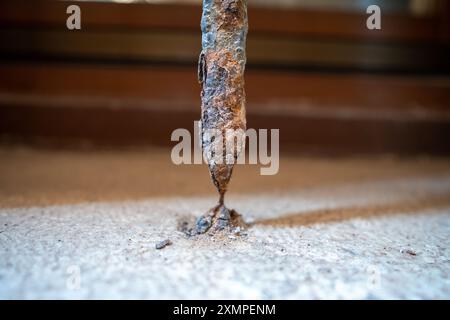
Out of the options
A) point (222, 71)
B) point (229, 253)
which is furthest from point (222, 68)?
point (229, 253)

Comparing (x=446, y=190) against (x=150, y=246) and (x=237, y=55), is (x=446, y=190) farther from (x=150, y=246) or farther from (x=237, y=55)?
(x=150, y=246)

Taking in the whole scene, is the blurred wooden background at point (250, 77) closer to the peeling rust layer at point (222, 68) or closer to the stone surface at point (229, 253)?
the stone surface at point (229, 253)

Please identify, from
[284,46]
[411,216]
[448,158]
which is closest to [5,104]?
[284,46]

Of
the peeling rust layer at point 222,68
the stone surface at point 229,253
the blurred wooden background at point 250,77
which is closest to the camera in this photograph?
the stone surface at point 229,253

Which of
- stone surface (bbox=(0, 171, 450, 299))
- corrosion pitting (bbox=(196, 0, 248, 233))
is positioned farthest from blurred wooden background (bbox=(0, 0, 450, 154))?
corrosion pitting (bbox=(196, 0, 248, 233))

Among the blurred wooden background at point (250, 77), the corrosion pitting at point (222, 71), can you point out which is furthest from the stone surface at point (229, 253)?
the blurred wooden background at point (250, 77)

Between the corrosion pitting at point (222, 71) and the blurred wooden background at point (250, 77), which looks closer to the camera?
the corrosion pitting at point (222, 71)

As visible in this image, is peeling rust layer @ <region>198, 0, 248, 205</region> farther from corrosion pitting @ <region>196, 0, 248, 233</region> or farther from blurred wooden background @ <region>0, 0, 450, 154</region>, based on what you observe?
blurred wooden background @ <region>0, 0, 450, 154</region>

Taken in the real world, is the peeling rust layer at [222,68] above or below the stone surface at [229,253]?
above
